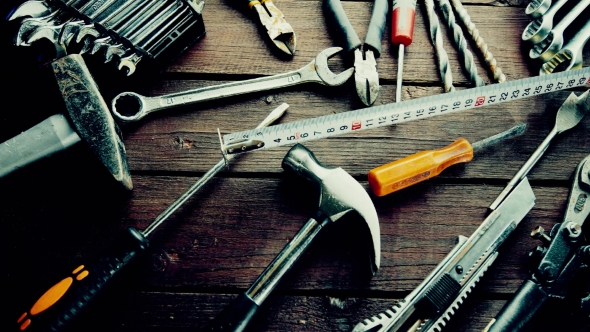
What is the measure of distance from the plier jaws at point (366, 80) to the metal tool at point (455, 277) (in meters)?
0.39

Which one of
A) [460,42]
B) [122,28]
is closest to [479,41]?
[460,42]

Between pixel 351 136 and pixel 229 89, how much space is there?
320 mm

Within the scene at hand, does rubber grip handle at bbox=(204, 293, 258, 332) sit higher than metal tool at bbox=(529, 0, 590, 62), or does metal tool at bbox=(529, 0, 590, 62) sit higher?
metal tool at bbox=(529, 0, 590, 62)

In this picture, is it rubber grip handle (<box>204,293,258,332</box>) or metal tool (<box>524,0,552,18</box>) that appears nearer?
rubber grip handle (<box>204,293,258,332</box>)

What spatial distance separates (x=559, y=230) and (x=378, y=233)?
0.39 meters

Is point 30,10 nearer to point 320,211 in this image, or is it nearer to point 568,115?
point 320,211

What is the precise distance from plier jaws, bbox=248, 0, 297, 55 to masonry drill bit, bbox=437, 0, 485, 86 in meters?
0.40

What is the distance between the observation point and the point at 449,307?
966mm

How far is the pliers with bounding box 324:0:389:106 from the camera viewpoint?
45.0 inches

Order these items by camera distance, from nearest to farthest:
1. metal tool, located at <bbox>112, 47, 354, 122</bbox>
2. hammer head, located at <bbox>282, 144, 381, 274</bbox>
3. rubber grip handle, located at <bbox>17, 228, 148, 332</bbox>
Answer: rubber grip handle, located at <bbox>17, 228, 148, 332</bbox>
hammer head, located at <bbox>282, 144, 381, 274</bbox>
metal tool, located at <bbox>112, 47, 354, 122</bbox>

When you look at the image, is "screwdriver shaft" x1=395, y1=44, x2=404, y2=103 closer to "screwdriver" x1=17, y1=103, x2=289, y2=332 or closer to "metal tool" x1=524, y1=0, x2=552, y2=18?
"metal tool" x1=524, y1=0, x2=552, y2=18

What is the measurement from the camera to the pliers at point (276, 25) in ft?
3.87

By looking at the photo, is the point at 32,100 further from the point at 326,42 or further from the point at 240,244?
the point at 326,42

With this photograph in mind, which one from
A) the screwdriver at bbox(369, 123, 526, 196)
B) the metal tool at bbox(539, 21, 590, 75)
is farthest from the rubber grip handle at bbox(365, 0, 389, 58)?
the metal tool at bbox(539, 21, 590, 75)
